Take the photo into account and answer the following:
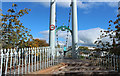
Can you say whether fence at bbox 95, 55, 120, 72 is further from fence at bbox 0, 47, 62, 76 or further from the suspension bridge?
fence at bbox 0, 47, 62, 76

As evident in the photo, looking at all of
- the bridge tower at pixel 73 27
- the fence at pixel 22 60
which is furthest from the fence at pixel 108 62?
the bridge tower at pixel 73 27

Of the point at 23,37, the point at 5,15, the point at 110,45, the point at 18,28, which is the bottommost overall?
the point at 110,45

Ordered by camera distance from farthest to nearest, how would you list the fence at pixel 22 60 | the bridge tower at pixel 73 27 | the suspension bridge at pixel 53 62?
the bridge tower at pixel 73 27, the suspension bridge at pixel 53 62, the fence at pixel 22 60

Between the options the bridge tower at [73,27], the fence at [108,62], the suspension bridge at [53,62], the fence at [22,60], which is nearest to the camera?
the fence at [22,60]

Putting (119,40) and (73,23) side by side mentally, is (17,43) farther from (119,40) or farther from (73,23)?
(119,40)

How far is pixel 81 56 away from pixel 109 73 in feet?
13.1

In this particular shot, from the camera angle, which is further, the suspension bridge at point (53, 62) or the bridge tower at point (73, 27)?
the bridge tower at point (73, 27)

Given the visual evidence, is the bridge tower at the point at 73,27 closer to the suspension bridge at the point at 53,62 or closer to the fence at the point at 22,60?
the suspension bridge at the point at 53,62

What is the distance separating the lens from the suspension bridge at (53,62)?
15.1 feet

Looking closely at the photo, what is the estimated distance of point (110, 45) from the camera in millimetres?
7082

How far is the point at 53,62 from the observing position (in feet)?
19.7

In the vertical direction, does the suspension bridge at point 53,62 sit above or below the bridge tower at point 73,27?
below

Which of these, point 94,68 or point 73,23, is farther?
point 73,23

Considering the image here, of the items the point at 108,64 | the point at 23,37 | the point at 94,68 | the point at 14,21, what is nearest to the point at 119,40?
the point at 108,64
